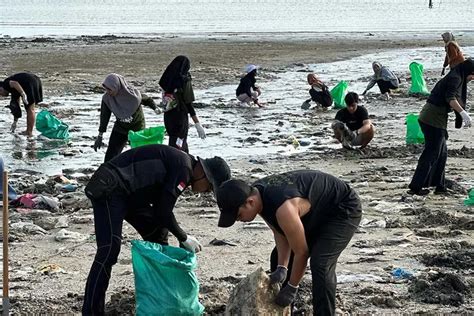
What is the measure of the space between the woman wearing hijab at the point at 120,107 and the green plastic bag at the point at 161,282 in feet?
15.0

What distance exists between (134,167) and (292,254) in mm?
1201

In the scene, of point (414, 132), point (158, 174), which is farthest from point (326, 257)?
point (414, 132)

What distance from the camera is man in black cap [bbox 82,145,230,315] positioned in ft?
20.8

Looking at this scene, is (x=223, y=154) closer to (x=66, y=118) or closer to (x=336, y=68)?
(x=66, y=118)

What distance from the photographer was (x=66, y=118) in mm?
17625

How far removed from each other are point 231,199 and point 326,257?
812mm

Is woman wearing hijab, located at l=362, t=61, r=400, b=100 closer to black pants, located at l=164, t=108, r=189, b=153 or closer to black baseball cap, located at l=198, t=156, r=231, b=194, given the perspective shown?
black pants, located at l=164, t=108, r=189, b=153

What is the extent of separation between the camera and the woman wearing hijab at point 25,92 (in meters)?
15.4

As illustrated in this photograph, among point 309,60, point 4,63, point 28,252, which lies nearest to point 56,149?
point 28,252

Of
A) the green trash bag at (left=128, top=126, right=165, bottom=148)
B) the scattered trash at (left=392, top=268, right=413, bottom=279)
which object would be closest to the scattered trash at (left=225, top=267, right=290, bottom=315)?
the scattered trash at (left=392, top=268, right=413, bottom=279)

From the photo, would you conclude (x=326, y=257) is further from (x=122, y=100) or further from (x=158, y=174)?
(x=122, y=100)

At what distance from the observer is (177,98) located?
11461 millimetres

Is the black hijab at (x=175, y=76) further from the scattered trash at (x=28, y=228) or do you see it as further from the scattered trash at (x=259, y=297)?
the scattered trash at (x=259, y=297)

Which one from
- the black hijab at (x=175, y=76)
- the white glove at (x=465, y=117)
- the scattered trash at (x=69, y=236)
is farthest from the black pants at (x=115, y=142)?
the white glove at (x=465, y=117)
